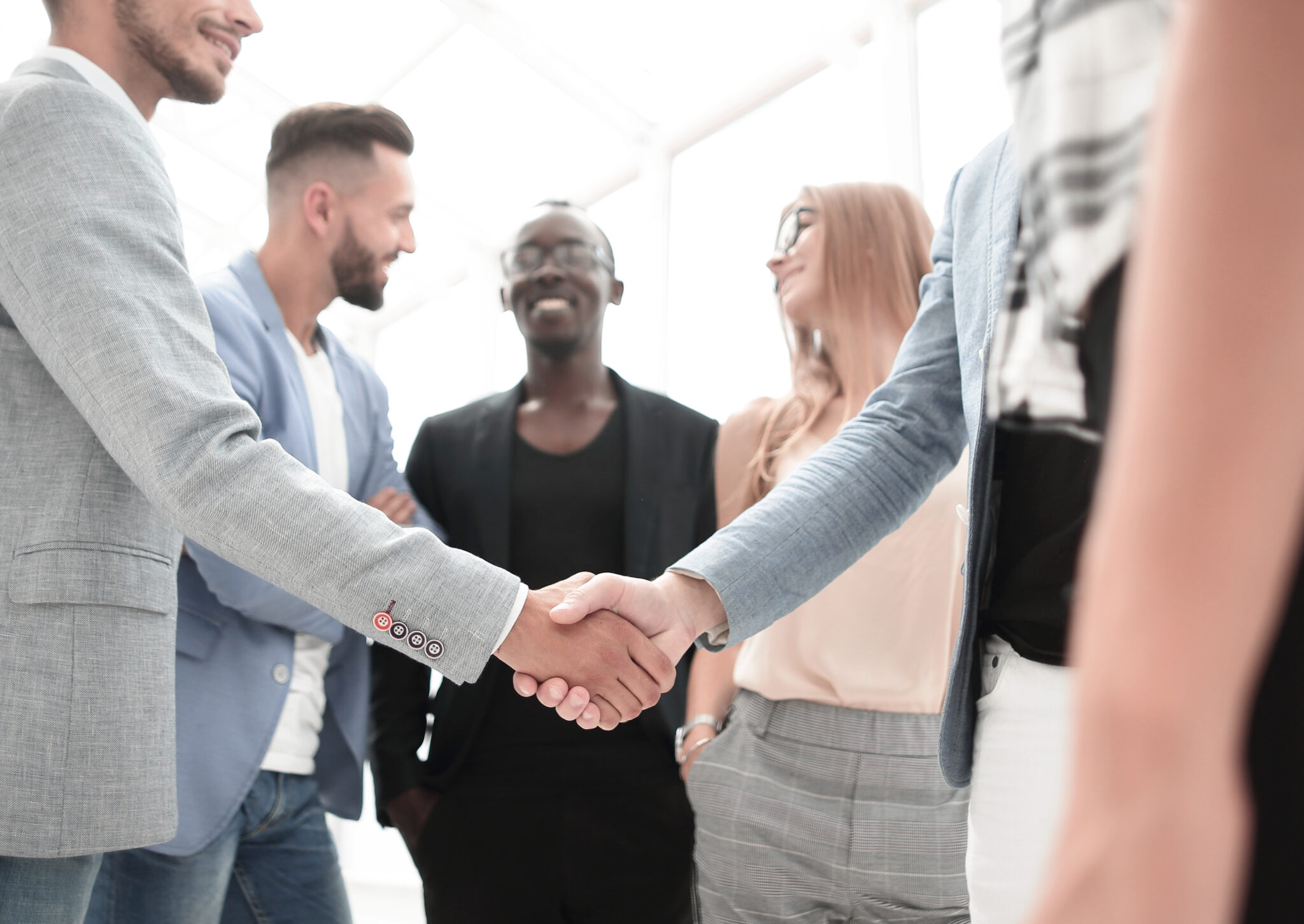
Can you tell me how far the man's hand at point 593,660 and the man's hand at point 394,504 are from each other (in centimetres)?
58

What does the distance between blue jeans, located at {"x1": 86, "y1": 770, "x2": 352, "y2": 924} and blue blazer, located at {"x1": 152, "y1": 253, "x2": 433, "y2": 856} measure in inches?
1.7

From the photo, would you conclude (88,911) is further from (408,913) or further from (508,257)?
(408,913)

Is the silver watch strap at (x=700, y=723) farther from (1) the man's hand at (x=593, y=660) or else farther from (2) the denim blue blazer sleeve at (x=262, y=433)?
(2) the denim blue blazer sleeve at (x=262, y=433)

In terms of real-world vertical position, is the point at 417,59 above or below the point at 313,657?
above

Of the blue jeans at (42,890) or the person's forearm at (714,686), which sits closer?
the blue jeans at (42,890)

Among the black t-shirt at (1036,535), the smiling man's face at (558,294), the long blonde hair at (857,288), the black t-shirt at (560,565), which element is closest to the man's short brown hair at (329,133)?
the smiling man's face at (558,294)

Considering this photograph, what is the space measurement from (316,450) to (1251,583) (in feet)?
5.70

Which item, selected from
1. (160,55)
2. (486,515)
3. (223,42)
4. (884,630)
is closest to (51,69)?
(160,55)

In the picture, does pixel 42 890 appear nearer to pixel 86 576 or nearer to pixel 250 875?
pixel 86 576

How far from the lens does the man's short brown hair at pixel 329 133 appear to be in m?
2.11

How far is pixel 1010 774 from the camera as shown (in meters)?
0.80

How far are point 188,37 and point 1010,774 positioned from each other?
4.66 feet

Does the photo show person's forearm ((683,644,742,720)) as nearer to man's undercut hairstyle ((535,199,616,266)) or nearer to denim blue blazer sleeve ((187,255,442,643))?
denim blue blazer sleeve ((187,255,442,643))

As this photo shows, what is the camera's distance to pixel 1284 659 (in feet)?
1.45
